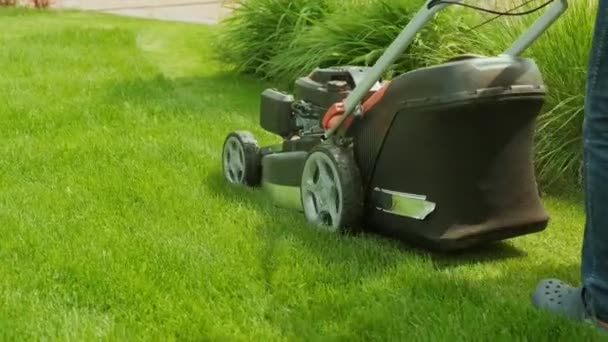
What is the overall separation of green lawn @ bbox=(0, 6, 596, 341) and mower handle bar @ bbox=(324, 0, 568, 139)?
36 cm

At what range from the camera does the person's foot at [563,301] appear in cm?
201

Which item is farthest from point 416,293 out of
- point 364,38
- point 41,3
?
point 41,3

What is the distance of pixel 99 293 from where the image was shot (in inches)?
88.3

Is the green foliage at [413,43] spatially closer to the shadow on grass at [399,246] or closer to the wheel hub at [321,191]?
the shadow on grass at [399,246]

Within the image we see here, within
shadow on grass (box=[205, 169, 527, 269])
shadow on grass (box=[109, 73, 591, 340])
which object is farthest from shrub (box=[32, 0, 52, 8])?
shadow on grass (box=[205, 169, 527, 269])

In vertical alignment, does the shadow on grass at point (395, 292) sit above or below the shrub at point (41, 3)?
above

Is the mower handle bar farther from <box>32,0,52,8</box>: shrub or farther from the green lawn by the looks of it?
<box>32,0,52,8</box>: shrub

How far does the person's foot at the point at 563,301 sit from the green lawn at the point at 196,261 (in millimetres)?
49

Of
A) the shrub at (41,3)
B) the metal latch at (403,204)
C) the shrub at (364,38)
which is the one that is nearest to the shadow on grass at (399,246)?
the metal latch at (403,204)

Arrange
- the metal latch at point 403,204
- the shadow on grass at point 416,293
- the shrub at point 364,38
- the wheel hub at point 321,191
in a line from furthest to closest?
the shrub at point 364,38, the wheel hub at point 321,191, the metal latch at point 403,204, the shadow on grass at point 416,293

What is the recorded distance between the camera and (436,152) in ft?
7.84

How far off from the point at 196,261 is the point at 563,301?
0.90 meters

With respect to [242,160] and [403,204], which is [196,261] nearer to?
[403,204]

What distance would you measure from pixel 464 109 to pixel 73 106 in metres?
2.51
